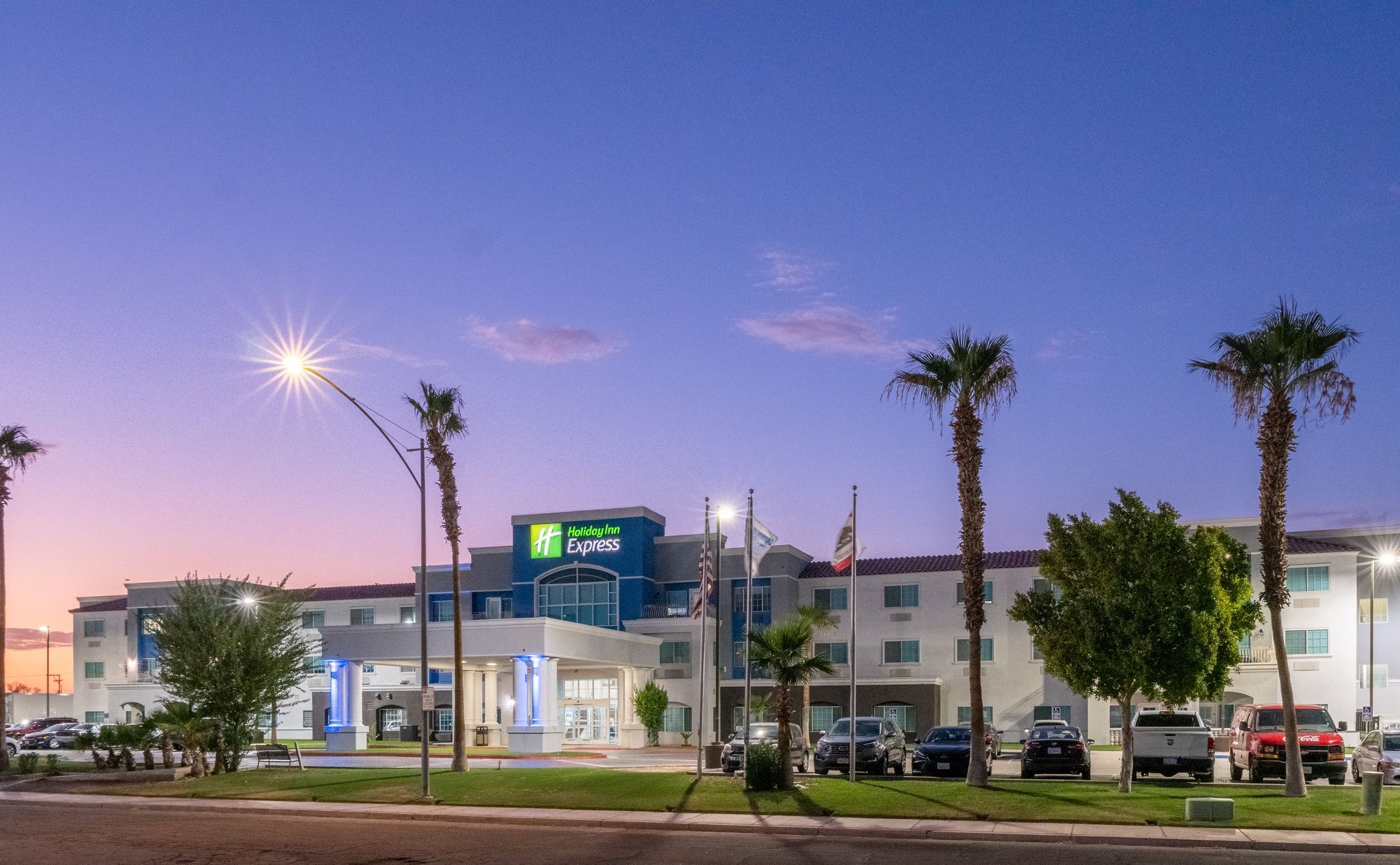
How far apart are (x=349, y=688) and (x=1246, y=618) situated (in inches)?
1373

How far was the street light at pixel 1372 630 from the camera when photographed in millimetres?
52562

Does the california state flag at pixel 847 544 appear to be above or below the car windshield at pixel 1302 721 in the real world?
above

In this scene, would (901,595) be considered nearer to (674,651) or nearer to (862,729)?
(674,651)

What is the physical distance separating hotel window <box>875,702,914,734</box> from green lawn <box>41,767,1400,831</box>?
27.5m

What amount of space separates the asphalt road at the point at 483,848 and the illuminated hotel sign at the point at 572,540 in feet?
136

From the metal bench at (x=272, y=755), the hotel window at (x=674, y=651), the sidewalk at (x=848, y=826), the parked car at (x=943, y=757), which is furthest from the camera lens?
the hotel window at (x=674, y=651)

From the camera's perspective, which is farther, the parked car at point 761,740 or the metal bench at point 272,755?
the metal bench at point 272,755

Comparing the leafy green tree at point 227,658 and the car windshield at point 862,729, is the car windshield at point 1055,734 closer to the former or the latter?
the car windshield at point 862,729

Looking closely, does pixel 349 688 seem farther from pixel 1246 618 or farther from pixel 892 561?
pixel 1246 618

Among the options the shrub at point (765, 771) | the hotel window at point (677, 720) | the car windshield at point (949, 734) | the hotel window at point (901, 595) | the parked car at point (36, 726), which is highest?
the hotel window at point (901, 595)

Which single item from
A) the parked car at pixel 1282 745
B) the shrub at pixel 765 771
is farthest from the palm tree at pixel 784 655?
the parked car at pixel 1282 745

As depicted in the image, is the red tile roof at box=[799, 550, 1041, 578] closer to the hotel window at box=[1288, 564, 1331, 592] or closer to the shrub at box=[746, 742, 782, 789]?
the hotel window at box=[1288, 564, 1331, 592]

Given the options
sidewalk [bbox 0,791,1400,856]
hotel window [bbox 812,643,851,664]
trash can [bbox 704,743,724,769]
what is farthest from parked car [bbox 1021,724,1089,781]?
hotel window [bbox 812,643,851,664]

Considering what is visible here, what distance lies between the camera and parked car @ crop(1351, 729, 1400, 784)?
3088cm
